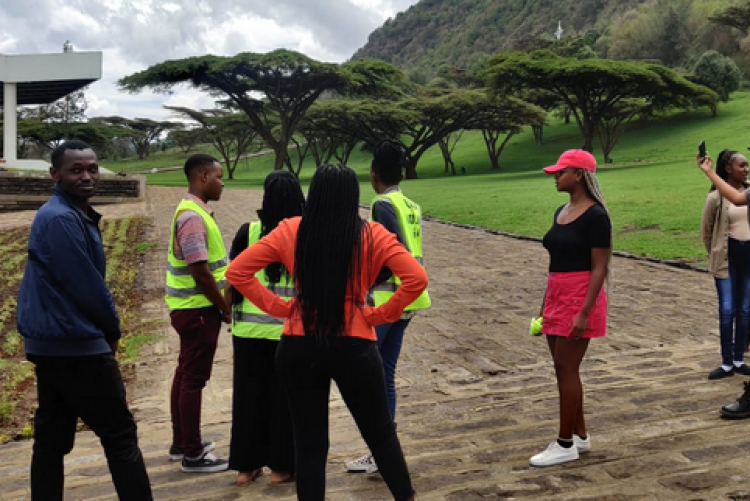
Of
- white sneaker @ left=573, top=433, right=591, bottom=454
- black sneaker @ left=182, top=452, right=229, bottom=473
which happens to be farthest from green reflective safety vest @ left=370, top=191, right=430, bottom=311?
black sneaker @ left=182, top=452, right=229, bottom=473

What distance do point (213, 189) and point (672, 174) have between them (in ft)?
79.5

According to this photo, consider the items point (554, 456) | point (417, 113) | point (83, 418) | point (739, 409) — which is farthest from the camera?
point (417, 113)

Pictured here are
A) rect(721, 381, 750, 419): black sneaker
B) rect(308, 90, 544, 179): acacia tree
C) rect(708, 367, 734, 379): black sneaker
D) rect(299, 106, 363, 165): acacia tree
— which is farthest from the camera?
rect(299, 106, 363, 165): acacia tree

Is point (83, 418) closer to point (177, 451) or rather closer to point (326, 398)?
point (326, 398)

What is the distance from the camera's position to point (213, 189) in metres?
4.04

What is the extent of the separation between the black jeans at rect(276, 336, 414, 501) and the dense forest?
198ft

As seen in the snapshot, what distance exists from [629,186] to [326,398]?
21989 mm

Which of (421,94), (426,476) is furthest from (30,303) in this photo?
(421,94)

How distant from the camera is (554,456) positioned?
12.4ft

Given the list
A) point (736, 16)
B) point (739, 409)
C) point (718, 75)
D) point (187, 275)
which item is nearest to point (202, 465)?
point (187, 275)

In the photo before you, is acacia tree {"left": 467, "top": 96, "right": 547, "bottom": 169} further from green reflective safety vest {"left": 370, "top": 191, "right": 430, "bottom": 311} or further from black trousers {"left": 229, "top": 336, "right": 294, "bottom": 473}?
black trousers {"left": 229, "top": 336, "right": 294, "bottom": 473}

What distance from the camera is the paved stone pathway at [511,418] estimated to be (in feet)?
11.7

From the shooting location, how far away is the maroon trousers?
152 inches

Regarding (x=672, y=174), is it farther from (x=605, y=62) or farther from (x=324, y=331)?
(x=324, y=331)
